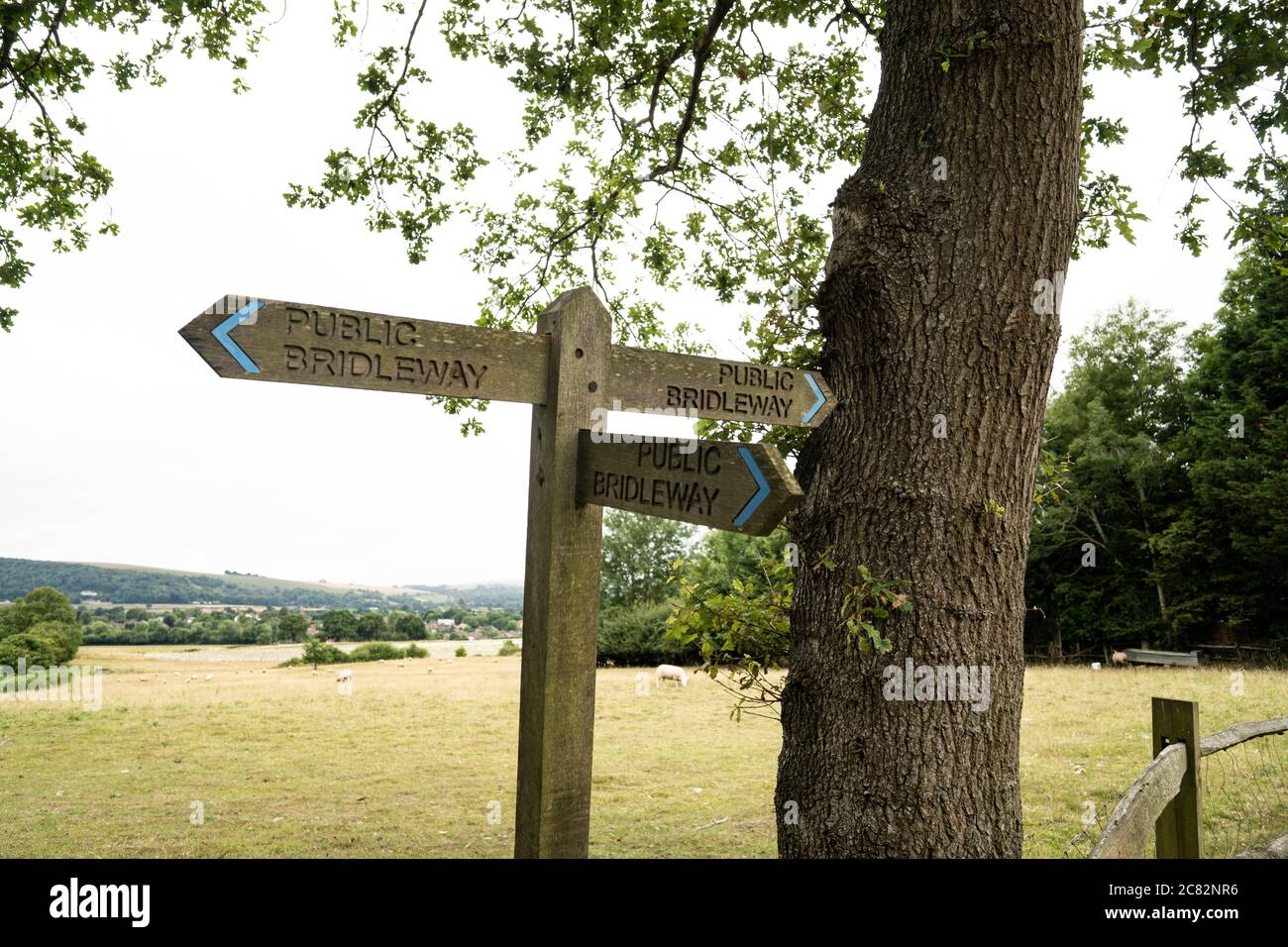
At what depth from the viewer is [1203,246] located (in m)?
6.47

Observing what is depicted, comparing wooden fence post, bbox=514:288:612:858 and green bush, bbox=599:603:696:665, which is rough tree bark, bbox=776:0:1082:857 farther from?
green bush, bbox=599:603:696:665

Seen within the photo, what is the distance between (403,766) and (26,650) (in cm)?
938

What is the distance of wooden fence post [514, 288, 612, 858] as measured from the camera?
249cm

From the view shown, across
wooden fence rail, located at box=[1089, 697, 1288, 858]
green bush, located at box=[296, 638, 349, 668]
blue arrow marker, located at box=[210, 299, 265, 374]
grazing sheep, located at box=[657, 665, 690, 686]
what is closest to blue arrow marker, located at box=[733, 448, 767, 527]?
blue arrow marker, located at box=[210, 299, 265, 374]

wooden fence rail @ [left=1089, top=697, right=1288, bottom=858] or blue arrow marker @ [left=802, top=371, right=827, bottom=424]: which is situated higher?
blue arrow marker @ [left=802, top=371, right=827, bottom=424]

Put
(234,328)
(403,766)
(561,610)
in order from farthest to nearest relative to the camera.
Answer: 1. (403,766)
2. (561,610)
3. (234,328)

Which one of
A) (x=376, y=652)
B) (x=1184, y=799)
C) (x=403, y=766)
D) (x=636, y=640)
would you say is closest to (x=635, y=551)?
(x=636, y=640)

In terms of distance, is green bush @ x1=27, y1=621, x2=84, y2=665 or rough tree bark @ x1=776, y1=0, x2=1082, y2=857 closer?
rough tree bark @ x1=776, y1=0, x2=1082, y2=857

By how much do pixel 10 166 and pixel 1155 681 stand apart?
938 inches

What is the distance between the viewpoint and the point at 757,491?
2.05 metres

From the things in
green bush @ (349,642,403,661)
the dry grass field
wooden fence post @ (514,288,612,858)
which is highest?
wooden fence post @ (514,288,612,858)

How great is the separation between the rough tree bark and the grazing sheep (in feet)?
59.5

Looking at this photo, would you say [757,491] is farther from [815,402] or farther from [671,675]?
[671,675]

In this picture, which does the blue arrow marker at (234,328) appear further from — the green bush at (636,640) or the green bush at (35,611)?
the green bush at (636,640)
